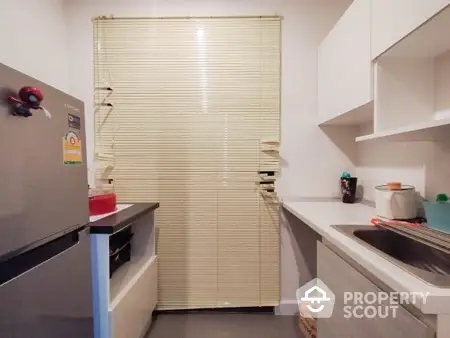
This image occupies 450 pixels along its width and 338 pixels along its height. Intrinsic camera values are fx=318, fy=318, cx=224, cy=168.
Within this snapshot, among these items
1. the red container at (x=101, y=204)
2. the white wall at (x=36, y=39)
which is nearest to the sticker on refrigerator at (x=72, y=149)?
the red container at (x=101, y=204)

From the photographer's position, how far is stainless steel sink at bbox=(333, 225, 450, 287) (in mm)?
1140

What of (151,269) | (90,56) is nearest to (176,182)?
(151,269)

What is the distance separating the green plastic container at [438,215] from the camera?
4.14 feet

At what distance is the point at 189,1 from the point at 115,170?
53.6 inches

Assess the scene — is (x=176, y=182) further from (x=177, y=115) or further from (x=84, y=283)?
(x=84, y=283)

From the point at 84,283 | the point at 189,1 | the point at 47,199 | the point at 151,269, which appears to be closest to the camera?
the point at 47,199

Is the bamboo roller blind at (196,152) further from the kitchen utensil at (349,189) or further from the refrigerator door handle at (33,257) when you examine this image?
the refrigerator door handle at (33,257)

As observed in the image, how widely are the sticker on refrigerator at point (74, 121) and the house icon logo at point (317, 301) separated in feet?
4.03

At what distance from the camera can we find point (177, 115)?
7.77ft

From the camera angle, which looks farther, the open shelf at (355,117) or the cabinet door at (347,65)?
the open shelf at (355,117)

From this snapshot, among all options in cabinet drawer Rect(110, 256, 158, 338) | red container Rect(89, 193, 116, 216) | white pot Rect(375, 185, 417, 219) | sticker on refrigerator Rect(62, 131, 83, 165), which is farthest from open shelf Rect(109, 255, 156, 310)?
white pot Rect(375, 185, 417, 219)

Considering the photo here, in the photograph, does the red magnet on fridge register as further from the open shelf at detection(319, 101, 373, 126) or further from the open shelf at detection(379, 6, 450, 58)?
the open shelf at detection(319, 101, 373, 126)

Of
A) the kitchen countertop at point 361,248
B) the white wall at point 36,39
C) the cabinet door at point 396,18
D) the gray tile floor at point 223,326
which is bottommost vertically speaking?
the gray tile floor at point 223,326

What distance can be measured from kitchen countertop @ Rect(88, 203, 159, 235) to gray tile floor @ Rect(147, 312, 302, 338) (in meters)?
0.86
